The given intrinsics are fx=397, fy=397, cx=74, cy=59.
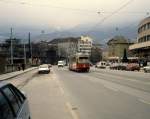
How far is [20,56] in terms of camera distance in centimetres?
15775

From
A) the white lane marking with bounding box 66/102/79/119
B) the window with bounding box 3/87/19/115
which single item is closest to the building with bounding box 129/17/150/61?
the white lane marking with bounding box 66/102/79/119

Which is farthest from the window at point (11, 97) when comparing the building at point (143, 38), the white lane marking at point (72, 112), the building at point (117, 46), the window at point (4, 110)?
the building at point (117, 46)

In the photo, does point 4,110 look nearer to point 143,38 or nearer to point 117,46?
point 143,38

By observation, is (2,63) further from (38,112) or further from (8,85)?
(8,85)

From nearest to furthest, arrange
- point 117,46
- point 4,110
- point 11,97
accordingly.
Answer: point 4,110, point 11,97, point 117,46

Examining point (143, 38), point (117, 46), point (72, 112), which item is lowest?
point (72, 112)

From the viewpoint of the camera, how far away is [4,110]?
537 centimetres

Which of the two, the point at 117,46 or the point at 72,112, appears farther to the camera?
the point at 117,46

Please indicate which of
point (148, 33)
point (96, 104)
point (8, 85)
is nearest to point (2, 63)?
point (96, 104)

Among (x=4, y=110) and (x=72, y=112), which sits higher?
(x=4, y=110)

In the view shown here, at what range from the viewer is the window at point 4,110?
5.17 metres

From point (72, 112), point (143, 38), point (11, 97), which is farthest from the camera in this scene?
point (143, 38)

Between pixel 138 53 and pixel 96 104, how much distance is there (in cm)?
11682

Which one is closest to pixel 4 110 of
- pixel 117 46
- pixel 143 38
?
pixel 143 38
